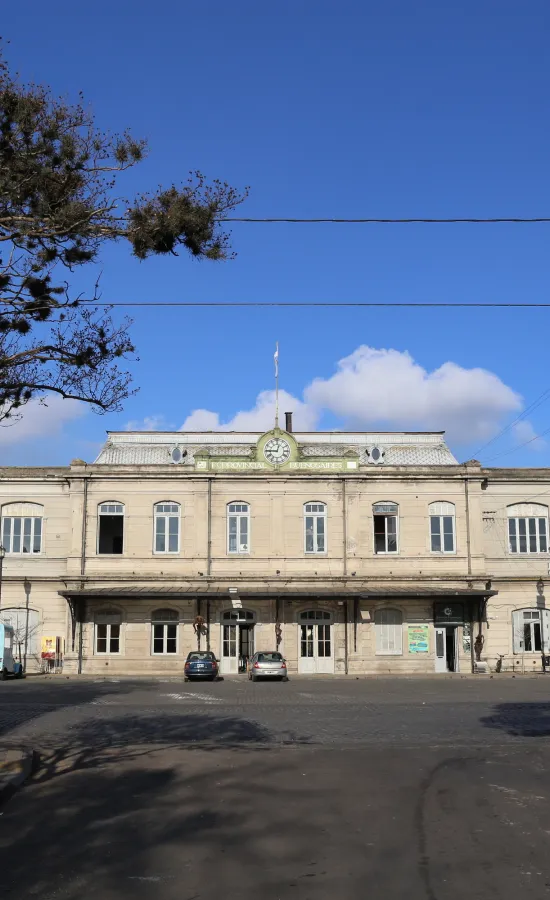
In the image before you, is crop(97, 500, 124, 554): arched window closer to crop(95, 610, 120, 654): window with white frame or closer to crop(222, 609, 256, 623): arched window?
crop(95, 610, 120, 654): window with white frame

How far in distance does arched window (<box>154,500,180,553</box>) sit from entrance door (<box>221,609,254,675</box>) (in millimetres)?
4239

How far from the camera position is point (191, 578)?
42438 mm

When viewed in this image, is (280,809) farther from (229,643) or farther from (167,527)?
(167,527)

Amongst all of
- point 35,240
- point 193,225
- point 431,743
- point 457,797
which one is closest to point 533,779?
point 457,797

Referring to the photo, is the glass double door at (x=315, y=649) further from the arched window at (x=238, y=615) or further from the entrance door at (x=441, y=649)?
the entrance door at (x=441, y=649)

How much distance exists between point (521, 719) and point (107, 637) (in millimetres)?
24842

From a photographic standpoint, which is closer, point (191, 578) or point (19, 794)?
point (19, 794)

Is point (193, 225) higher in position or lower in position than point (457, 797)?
higher

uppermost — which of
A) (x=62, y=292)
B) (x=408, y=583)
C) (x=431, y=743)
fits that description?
(x=62, y=292)

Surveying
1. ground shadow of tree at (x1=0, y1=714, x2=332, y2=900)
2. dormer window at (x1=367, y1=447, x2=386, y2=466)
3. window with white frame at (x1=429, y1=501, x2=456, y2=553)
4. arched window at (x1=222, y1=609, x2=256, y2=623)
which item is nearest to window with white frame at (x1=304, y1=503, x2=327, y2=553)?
dormer window at (x1=367, y1=447, x2=386, y2=466)

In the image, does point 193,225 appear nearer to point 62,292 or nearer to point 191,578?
point 62,292

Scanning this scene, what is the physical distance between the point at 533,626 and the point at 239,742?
96.7 ft

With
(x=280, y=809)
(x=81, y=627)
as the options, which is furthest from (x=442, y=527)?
(x=280, y=809)

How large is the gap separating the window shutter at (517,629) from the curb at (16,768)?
32303 millimetres
